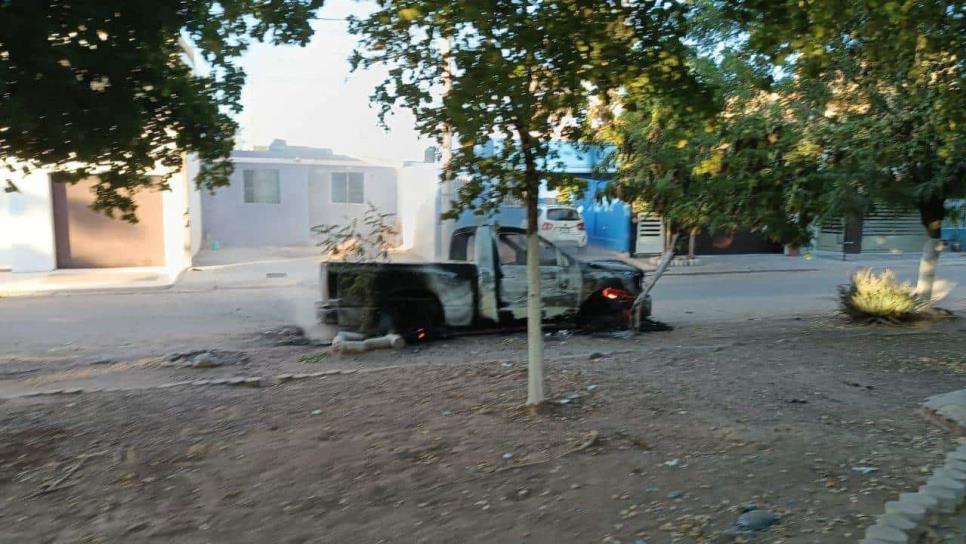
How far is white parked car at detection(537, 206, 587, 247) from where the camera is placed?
2361 cm

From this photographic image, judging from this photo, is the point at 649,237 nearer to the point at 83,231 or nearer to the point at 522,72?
the point at 83,231

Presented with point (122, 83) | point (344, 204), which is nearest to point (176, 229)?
point (344, 204)

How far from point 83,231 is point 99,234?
1.30ft

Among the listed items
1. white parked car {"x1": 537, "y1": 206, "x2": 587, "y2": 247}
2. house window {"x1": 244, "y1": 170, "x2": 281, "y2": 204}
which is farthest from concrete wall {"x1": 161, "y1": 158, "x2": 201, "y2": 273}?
white parked car {"x1": 537, "y1": 206, "x2": 587, "y2": 247}

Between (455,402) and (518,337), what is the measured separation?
13.5ft

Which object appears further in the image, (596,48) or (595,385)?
(595,385)

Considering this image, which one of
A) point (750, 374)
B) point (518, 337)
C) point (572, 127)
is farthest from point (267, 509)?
point (518, 337)

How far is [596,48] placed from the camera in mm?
4699

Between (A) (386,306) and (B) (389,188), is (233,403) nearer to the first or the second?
(A) (386,306)

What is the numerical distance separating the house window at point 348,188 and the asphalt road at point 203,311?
35.5ft

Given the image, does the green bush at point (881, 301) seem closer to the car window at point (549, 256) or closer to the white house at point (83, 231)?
the car window at point (549, 256)

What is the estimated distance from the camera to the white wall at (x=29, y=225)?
1816cm

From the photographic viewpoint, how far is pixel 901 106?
29.5 ft

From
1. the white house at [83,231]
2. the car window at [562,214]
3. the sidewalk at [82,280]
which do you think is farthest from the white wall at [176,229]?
the car window at [562,214]
